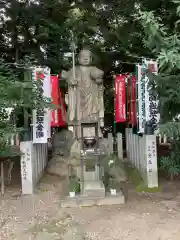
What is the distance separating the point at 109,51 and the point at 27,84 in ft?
16.3

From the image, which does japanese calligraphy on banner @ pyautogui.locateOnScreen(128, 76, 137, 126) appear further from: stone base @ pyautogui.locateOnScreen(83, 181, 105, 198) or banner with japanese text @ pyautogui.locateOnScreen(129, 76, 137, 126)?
stone base @ pyautogui.locateOnScreen(83, 181, 105, 198)

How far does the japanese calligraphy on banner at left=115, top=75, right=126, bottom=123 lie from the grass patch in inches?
58.0

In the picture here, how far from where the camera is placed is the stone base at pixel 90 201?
20.0 ft

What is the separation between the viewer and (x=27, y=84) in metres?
6.31

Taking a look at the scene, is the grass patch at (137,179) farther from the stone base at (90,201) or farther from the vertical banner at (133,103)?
the vertical banner at (133,103)

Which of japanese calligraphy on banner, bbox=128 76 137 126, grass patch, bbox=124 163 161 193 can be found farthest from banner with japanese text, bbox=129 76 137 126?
grass patch, bbox=124 163 161 193

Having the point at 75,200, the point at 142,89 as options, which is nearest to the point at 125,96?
the point at 142,89

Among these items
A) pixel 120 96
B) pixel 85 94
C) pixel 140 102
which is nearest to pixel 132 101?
pixel 140 102

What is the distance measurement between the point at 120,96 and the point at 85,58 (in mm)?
2262

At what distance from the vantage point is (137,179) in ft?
26.0

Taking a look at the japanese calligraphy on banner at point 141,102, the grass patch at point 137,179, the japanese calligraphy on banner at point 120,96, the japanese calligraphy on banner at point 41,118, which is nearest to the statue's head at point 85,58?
the japanese calligraphy on banner at point 41,118

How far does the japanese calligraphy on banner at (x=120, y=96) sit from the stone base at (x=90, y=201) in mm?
3713

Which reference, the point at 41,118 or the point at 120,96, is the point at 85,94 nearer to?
the point at 41,118

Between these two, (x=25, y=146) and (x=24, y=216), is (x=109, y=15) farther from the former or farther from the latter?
(x=24, y=216)
